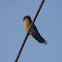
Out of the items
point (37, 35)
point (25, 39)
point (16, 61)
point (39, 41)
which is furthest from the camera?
point (37, 35)

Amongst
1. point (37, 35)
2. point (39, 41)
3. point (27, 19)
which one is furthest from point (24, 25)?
point (39, 41)

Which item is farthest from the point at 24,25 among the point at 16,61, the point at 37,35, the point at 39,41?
the point at 16,61

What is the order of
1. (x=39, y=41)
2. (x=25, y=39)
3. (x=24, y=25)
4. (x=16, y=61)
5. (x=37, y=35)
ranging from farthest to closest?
1. (x=24, y=25)
2. (x=37, y=35)
3. (x=39, y=41)
4. (x=25, y=39)
5. (x=16, y=61)

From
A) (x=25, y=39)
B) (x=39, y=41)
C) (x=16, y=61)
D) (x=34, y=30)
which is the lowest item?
(x=16, y=61)

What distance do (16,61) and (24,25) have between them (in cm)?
454

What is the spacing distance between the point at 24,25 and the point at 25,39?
13.4ft

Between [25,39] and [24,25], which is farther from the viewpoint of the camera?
[24,25]

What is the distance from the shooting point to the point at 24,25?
6887 mm

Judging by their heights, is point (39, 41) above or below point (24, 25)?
below

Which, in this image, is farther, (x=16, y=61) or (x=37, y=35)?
(x=37, y=35)

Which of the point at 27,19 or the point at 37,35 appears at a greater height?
the point at 27,19

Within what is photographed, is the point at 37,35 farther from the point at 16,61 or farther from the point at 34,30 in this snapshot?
the point at 16,61

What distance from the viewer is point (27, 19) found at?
7051 mm

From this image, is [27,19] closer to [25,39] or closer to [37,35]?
[37,35]
